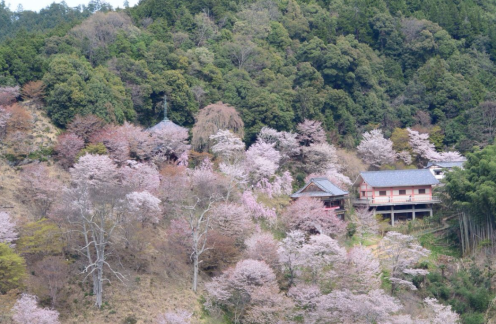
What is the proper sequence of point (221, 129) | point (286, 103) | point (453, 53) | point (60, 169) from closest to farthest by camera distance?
point (60, 169) < point (221, 129) < point (286, 103) < point (453, 53)

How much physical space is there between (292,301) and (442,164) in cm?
1560

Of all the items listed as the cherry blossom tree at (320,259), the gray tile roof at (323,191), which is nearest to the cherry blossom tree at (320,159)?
the gray tile roof at (323,191)

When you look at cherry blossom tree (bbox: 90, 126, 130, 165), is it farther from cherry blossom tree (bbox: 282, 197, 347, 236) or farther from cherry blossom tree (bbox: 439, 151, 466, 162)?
cherry blossom tree (bbox: 439, 151, 466, 162)

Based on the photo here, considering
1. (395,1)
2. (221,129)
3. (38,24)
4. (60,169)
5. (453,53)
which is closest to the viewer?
(60,169)

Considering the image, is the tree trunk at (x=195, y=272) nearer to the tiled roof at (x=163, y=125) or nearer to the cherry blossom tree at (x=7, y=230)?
the cherry blossom tree at (x=7, y=230)

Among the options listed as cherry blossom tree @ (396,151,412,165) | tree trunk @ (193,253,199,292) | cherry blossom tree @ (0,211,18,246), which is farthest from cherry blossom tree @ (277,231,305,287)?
cherry blossom tree @ (396,151,412,165)

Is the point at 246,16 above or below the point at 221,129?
above

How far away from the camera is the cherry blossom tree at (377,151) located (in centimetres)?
4159

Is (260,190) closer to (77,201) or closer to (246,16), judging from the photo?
(77,201)

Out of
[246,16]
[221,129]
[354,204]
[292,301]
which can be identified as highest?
[246,16]

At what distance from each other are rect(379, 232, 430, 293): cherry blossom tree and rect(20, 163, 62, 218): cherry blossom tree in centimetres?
1367

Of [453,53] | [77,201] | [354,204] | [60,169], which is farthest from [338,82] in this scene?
[77,201]

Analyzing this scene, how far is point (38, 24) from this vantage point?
63.8m

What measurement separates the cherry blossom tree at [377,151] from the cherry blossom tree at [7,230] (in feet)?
75.2
